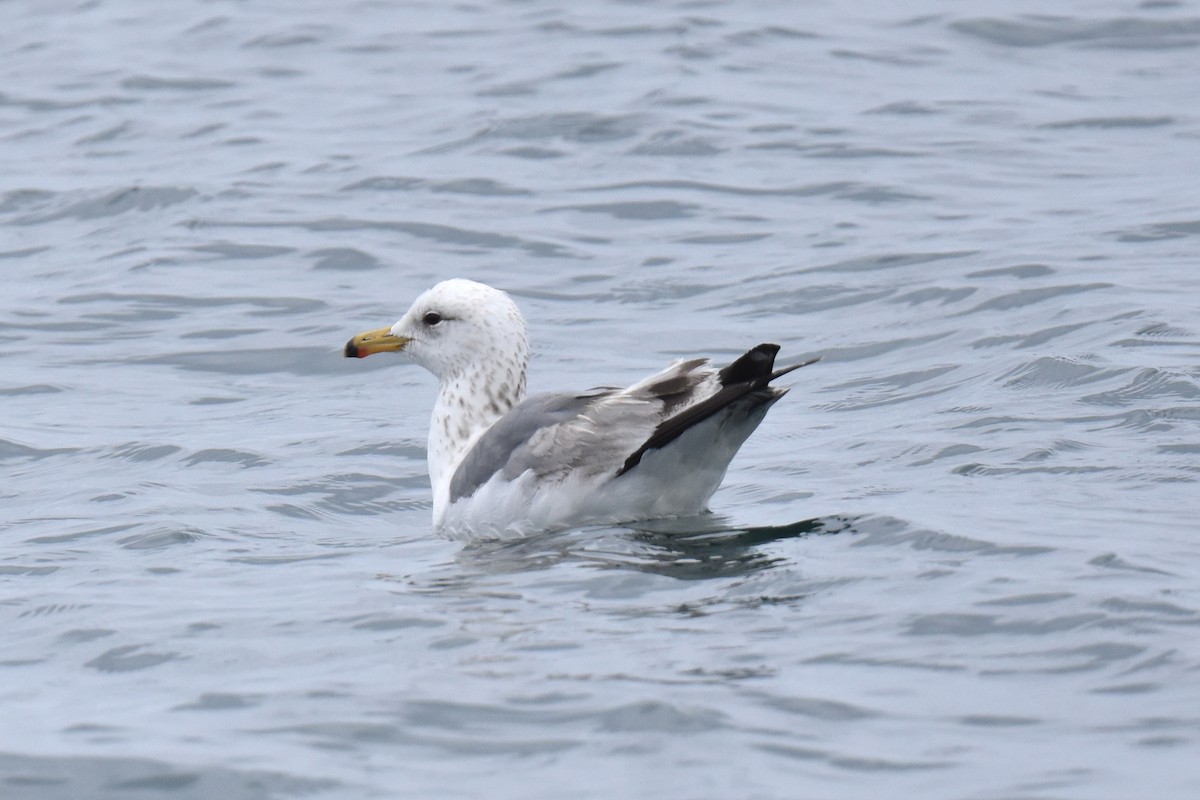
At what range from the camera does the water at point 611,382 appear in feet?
19.3

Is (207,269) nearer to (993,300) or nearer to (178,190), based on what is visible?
(178,190)

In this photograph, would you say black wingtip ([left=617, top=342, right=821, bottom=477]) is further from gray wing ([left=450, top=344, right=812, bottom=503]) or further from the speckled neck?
the speckled neck

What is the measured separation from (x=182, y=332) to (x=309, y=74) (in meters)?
8.51

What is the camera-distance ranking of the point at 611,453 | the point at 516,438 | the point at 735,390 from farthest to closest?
1. the point at 516,438
2. the point at 611,453
3. the point at 735,390

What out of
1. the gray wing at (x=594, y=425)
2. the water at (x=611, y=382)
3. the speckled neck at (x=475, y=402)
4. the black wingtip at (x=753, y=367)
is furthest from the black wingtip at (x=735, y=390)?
the speckled neck at (x=475, y=402)

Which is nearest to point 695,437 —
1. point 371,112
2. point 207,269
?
point 207,269

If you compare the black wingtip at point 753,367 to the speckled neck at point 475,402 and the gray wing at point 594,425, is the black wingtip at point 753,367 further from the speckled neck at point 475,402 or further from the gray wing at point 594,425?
the speckled neck at point 475,402

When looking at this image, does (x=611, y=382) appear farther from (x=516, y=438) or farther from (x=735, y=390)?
(x=735, y=390)

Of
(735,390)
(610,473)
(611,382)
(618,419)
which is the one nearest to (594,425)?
(618,419)

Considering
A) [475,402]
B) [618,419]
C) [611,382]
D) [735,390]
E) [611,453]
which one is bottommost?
[611,382]

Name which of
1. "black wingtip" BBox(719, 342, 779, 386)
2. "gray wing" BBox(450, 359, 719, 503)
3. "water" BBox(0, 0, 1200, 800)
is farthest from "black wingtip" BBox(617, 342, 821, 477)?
"water" BBox(0, 0, 1200, 800)

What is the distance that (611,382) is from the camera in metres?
11.9

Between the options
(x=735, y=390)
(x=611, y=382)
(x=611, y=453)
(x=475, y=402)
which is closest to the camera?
(x=735, y=390)

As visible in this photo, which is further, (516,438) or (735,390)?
(516,438)
